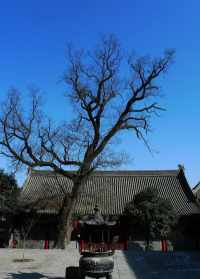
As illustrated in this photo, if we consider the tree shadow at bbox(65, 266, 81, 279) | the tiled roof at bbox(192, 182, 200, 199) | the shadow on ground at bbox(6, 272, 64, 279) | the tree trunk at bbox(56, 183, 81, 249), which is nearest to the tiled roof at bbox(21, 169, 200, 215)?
the tiled roof at bbox(192, 182, 200, 199)

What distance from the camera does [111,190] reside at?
30.8 m

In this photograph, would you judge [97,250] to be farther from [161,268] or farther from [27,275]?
[161,268]

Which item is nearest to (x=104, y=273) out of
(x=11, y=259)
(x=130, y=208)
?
(x=11, y=259)

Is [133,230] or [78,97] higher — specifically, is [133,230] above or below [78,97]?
below

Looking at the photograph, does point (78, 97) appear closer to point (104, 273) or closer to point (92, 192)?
point (92, 192)

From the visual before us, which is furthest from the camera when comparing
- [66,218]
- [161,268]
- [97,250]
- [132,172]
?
[132,172]

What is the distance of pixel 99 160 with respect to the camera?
2370 centimetres

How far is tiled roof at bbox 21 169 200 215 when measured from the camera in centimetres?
2744

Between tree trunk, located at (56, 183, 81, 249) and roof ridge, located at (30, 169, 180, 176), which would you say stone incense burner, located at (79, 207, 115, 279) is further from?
roof ridge, located at (30, 169, 180, 176)

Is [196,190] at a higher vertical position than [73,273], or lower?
higher

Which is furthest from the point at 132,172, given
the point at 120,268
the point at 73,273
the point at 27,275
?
the point at 73,273

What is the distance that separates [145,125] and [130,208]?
18.3 ft

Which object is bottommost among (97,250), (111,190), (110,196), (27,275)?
(27,275)

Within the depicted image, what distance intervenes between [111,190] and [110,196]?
1231 mm
